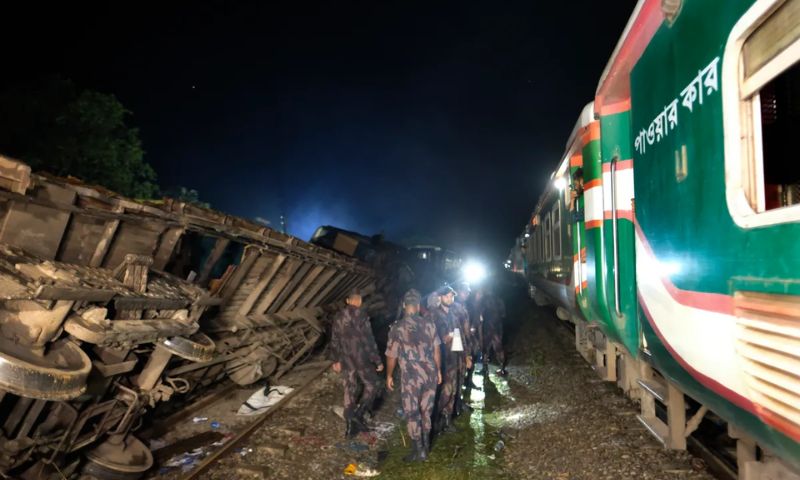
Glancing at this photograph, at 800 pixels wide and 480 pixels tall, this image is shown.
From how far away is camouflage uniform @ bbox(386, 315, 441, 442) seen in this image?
18.8 ft

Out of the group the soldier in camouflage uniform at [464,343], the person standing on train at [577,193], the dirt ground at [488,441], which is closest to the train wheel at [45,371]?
the dirt ground at [488,441]

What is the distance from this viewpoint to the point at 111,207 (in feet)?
15.6

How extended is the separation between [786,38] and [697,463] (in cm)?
401

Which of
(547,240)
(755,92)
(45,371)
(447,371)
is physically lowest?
(447,371)

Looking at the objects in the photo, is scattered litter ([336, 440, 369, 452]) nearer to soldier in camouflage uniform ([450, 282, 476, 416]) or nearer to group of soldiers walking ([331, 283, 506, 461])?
group of soldiers walking ([331, 283, 506, 461])

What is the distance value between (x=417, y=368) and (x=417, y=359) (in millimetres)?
104

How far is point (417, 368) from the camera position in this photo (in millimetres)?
5734

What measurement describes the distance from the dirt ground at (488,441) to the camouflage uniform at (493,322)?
1.04 meters

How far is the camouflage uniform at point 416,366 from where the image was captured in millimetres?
5727

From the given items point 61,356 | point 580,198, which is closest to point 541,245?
point 580,198

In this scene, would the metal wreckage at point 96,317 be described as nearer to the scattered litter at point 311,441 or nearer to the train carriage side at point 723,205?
the scattered litter at point 311,441

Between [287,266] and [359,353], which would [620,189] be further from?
[287,266]

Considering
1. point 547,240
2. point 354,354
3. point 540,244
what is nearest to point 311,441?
point 354,354

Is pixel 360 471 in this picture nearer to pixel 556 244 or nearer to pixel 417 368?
pixel 417 368
